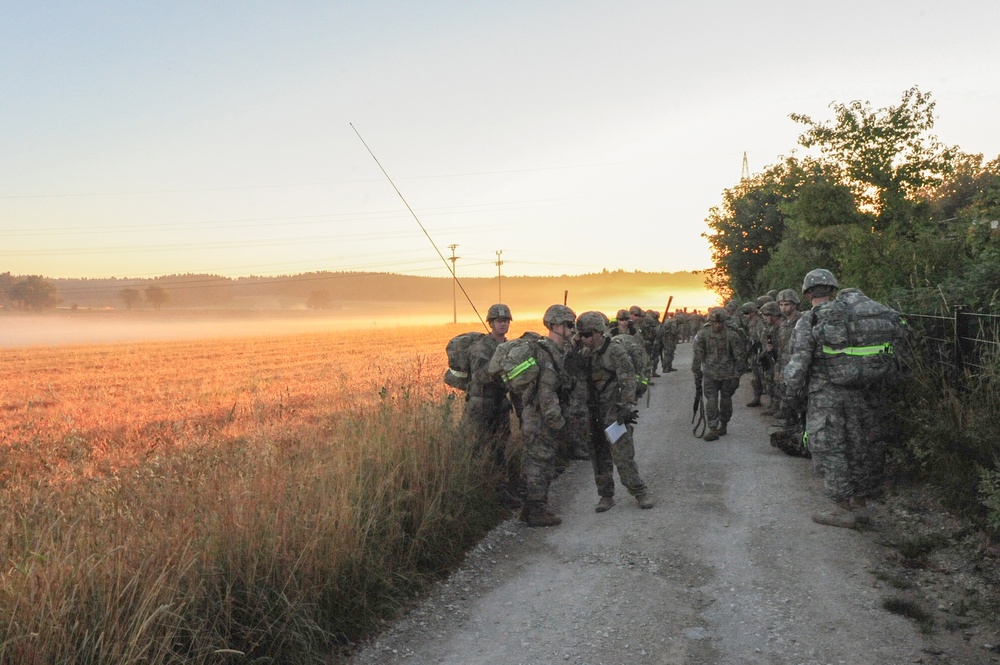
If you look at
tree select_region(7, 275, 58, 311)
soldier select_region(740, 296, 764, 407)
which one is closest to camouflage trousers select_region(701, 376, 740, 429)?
soldier select_region(740, 296, 764, 407)

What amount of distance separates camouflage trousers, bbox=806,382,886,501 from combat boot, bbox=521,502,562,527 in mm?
2731

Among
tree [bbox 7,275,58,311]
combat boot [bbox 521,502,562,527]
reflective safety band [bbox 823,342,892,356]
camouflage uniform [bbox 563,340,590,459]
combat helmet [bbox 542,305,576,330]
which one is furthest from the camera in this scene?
tree [bbox 7,275,58,311]

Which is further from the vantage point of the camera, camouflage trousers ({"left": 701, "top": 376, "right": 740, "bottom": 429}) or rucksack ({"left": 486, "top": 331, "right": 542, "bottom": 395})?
camouflage trousers ({"left": 701, "top": 376, "right": 740, "bottom": 429})

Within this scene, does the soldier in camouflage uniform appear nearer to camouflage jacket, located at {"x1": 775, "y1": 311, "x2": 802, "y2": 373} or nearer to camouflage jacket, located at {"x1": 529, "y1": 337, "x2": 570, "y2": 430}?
camouflage jacket, located at {"x1": 529, "y1": 337, "x2": 570, "y2": 430}

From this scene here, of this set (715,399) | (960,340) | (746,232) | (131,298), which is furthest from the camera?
(131,298)

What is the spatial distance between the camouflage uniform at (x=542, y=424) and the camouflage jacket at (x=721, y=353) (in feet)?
15.6

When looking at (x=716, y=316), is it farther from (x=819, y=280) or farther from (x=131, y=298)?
(x=131, y=298)

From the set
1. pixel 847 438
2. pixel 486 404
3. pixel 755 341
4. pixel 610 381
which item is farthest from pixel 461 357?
pixel 755 341

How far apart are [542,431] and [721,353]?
16.6ft

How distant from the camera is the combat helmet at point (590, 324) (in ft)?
24.8

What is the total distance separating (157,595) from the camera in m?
3.75

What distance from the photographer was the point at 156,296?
550 feet

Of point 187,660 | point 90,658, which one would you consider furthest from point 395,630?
point 90,658

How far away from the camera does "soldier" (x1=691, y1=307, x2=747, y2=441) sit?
10984 millimetres
